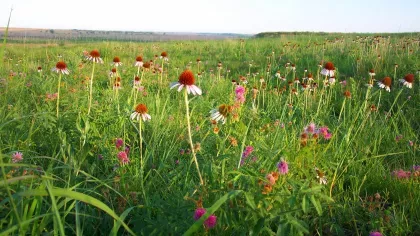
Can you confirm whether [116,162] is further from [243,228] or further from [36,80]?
[36,80]

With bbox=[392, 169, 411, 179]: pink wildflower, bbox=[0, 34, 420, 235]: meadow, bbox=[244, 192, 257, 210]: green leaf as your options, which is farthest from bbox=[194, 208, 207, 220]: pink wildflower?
bbox=[392, 169, 411, 179]: pink wildflower

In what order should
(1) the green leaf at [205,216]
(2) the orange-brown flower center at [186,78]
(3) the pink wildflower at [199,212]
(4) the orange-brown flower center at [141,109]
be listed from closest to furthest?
(1) the green leaf at [205,216] → (3) the pink wildflower at [199,212] → (2) the orange-brown flower center at [186,78] → (4) the orange-brown flower center at [141,109]

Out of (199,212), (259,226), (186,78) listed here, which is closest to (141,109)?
(186,78)

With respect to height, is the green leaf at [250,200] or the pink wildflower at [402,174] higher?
the green leaf at [250,200]

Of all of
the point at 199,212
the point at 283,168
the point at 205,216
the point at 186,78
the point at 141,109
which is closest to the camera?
the point at 205,216

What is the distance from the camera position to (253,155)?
1659mm

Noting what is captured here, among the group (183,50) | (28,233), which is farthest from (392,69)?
(183,50)

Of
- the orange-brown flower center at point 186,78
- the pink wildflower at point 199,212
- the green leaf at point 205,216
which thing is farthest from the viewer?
the orange-brown flower center at point 186,78

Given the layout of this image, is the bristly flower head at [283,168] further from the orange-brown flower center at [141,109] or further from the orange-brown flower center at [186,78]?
the orange-brown flower center at [141,109]

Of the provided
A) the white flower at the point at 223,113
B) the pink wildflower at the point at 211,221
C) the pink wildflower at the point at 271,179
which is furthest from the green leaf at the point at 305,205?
the white flower at the point at 223,113

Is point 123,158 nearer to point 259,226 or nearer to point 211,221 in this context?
point 211,221

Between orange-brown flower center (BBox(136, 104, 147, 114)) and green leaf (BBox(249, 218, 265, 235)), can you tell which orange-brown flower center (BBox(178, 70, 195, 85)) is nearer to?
orange-brown flower center (BBox(136, 104, 147, 114))

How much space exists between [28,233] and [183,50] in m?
9.61

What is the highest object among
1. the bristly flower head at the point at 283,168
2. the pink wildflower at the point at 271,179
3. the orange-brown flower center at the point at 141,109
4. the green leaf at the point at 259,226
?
the orange-brown flower center at the point at 141,109
